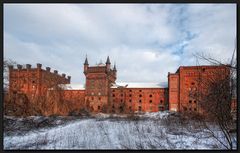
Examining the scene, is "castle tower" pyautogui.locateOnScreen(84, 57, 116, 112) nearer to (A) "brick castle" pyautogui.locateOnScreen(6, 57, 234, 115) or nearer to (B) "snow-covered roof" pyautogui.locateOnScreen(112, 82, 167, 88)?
(A) "brick castle" pyautogui.locateOnScreen(6, 57, 234, 115)

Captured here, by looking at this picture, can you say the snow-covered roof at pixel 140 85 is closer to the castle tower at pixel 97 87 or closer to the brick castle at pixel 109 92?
the brick castle at pixel 109 92

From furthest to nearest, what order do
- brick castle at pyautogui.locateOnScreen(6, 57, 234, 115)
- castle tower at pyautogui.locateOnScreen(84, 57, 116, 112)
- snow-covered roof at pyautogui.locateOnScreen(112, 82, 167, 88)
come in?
snow-covered roof at pyautogui.locateOnScreen(112, 82, 167, 88)
castle tower at pyautogui.locateOnScreen(84, 57, 116, 112)
brick castle at pyautogui.locateOnScreen(6, 57, 234, 115)

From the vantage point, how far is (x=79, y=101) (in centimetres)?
4403

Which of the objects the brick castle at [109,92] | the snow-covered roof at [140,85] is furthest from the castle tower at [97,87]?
the snow-covered roof at [140,85]

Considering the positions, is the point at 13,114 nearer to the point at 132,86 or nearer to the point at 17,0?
the point at 17,0

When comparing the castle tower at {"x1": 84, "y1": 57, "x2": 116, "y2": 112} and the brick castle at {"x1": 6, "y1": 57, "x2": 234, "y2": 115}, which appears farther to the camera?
the castle tower at {"x1": 84, "y1": 57, "x2": 116, "y2": 112}

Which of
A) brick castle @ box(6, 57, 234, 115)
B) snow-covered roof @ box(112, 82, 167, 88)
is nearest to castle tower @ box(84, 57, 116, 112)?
brick castle @ box(6, 57, 234, 115)

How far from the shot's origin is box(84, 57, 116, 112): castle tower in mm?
43625

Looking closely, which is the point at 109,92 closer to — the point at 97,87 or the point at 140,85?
the point at 97,87

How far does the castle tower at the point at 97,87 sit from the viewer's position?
43.6 meters

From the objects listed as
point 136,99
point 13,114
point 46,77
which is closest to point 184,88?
point 136,99

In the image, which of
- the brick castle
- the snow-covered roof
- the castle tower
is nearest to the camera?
the brick castle

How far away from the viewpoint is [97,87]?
44.8 m

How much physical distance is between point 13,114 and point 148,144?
12149 mm
